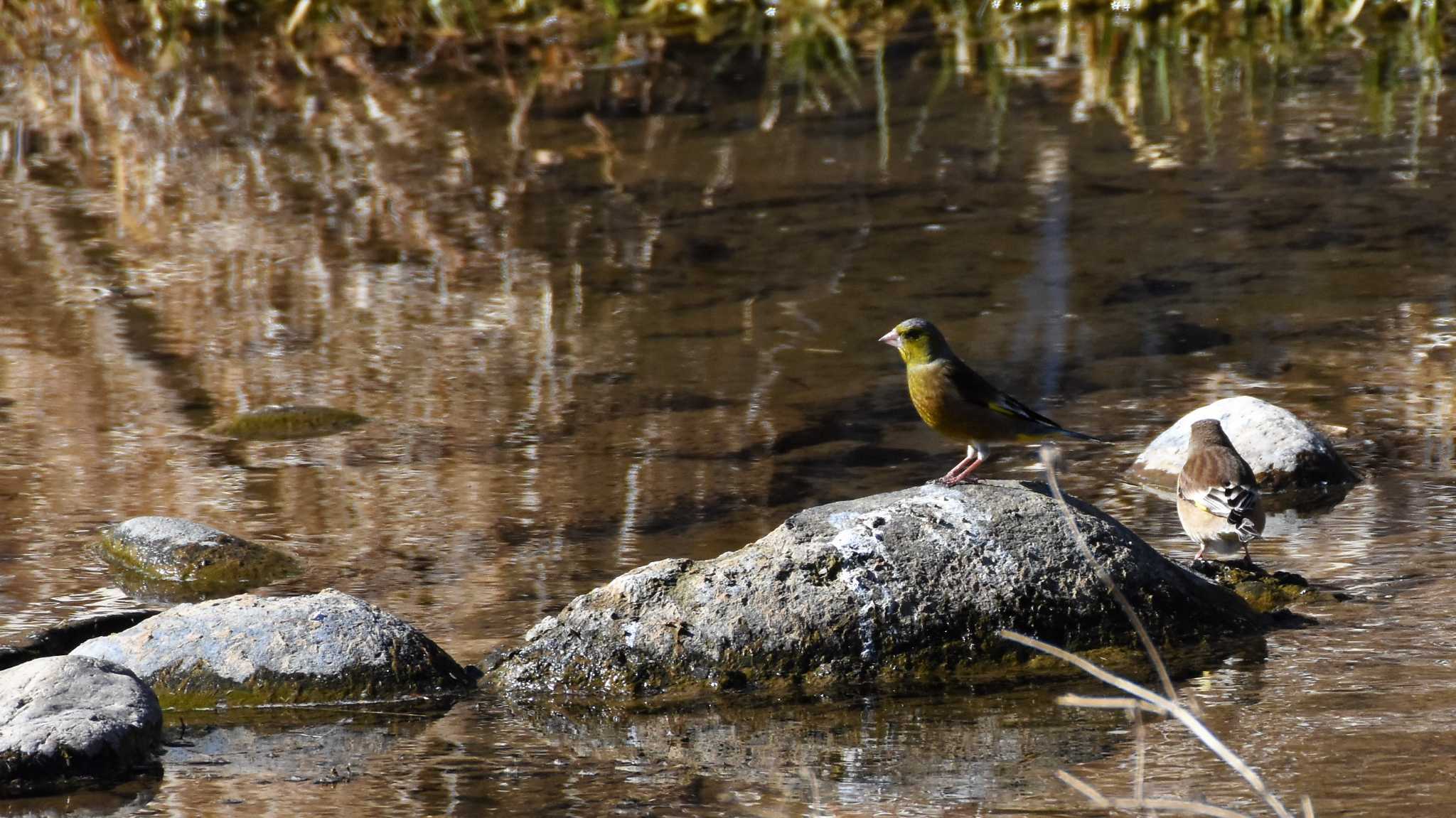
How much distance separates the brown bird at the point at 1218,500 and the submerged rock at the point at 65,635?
3040 millimetres

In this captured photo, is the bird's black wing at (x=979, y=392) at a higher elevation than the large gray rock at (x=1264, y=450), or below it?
higher

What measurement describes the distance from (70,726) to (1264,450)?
4.09 metres

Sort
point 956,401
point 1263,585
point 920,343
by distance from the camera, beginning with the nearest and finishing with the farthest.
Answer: point 1263,585
point 956,401
point 920,343

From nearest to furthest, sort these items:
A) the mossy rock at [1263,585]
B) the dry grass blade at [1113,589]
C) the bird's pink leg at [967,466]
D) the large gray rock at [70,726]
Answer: the dry grass blade at [1113,589]
the large gray rock at [70,726]
the mossy rock at [1263,585]
the bird's pink leg at [967,466]

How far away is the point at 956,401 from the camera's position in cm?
577

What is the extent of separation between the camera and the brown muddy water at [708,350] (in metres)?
4.46

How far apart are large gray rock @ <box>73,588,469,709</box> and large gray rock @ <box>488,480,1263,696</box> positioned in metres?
0.26

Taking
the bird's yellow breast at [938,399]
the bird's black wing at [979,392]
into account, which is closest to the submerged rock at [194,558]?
the bird's yellow breast at [938,399]

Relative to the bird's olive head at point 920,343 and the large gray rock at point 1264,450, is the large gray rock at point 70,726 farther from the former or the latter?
the large gray rock at point 1264,450

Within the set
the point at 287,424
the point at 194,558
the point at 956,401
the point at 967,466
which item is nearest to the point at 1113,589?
the point at 956,401

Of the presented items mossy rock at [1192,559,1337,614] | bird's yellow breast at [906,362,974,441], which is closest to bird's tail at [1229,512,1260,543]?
mossy rock at [1192,559,1337,614]

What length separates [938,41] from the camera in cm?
1587

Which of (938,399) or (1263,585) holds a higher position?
(938,399)

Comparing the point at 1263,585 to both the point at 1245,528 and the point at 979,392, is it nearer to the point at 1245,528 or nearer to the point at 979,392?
the point at 1245,528
